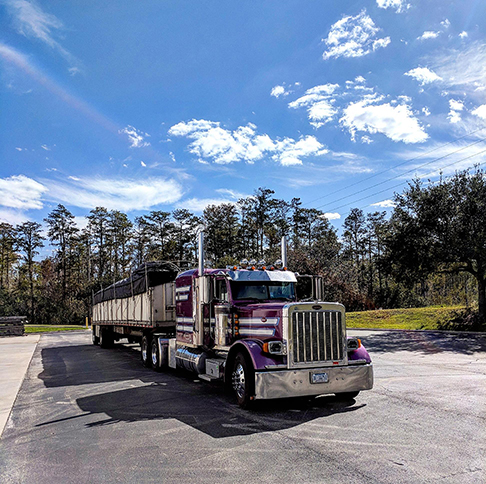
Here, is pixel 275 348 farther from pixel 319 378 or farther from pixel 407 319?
pixel 407 319

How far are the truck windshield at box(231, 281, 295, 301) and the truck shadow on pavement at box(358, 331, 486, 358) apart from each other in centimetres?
757

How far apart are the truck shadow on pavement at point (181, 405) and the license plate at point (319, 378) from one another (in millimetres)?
504

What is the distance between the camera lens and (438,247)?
2250 centimetres

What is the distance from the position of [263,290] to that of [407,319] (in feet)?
74.2

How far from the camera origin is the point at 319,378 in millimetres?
7031

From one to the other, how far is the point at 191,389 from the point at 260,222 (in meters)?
56.0

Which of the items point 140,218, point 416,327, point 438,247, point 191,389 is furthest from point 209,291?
point 140,218

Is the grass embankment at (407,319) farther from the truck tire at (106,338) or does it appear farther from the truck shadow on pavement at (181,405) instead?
the truck shadow on pavement at (181,405)

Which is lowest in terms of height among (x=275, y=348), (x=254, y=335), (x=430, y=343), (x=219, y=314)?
(x=430, y=343)

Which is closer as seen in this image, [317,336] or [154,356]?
[317,336]

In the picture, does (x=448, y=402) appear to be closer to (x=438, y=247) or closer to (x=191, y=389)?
(x=191, y=389)

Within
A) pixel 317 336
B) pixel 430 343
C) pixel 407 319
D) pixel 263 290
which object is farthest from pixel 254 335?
pixel 407 319

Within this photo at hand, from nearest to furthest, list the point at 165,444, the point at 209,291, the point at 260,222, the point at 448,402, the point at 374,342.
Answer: the point at 165,444 → the point at 448,402 → the point at 209,291 → the point at 374,342 → the point at 260,222

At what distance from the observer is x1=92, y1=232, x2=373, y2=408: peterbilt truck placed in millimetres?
7035
